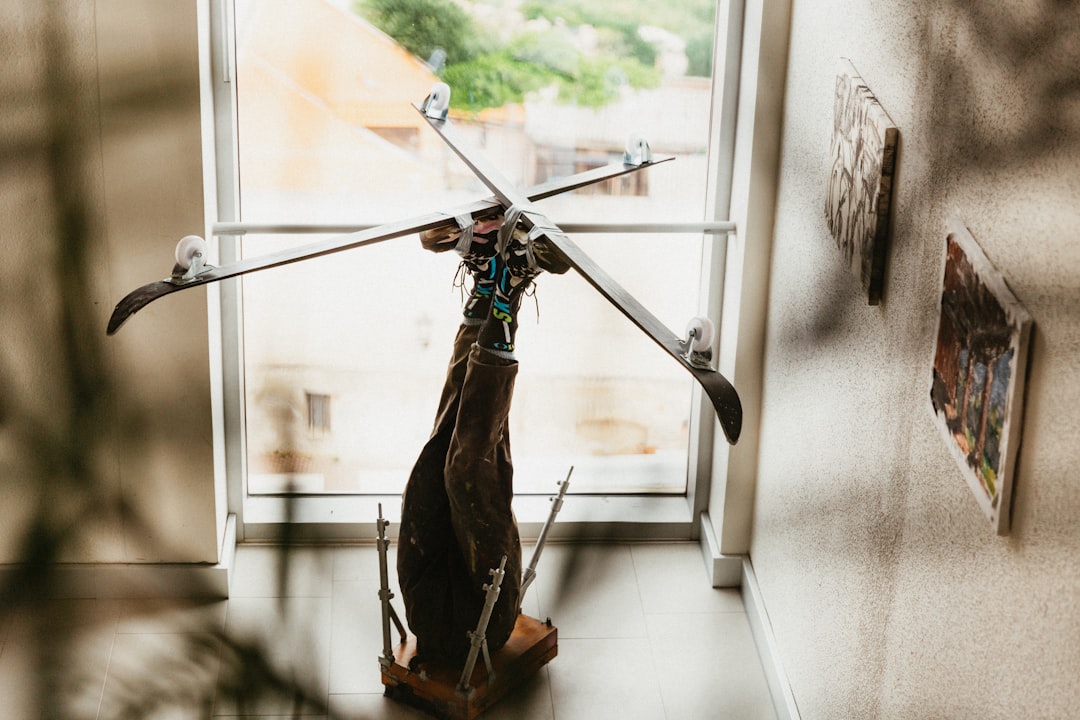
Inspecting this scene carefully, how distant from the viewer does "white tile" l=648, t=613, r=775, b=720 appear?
7.66 ft

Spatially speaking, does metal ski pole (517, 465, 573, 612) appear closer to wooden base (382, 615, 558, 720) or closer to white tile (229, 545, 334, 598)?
wooden base (382, 615, 558, 720)

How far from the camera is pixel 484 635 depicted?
7.12 feet

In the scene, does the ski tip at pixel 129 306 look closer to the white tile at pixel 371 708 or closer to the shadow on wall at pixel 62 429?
the shadow on wall at pixel 62 429

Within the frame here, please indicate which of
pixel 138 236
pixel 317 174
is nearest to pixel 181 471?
pixel 138 236

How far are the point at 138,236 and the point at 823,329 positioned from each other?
1.24 meters

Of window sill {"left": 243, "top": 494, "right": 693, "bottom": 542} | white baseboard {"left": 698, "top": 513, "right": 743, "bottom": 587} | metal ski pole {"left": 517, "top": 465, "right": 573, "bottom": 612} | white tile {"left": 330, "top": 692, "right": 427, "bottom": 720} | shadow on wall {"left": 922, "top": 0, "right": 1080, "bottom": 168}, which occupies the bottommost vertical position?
white tile {"left": 330, "top": 692, "right": 427, "bottom": 720}

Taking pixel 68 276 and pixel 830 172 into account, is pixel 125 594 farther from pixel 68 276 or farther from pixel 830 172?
pixel 68 276

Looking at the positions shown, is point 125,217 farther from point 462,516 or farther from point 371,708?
point 371,708

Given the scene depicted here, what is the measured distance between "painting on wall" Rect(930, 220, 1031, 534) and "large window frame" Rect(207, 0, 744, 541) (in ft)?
3.59

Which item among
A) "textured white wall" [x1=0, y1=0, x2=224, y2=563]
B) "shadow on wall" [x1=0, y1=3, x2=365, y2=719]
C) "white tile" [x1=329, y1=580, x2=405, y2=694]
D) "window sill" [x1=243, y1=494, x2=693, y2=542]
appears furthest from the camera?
"window sill" [x1=243, y1=494, x2=693, y2=542]

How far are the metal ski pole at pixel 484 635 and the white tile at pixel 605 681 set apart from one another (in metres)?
0.17

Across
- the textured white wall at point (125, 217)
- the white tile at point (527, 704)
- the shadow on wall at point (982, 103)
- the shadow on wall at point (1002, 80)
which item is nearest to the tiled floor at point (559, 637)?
the white tile at point (527, 704)

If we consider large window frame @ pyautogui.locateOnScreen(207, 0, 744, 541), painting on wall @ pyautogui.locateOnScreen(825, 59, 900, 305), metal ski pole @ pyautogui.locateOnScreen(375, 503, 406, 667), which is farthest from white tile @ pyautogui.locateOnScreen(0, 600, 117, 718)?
painting on wall @ pyautogui.locateOnScreen(825, 59, 900, 305)

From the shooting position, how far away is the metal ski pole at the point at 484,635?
209 centimetres
